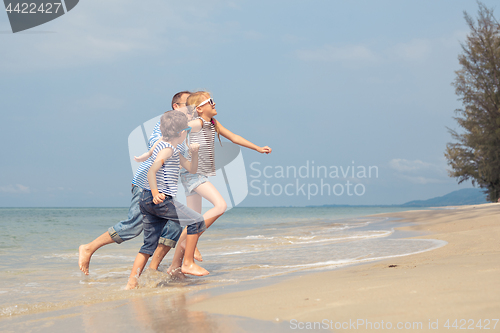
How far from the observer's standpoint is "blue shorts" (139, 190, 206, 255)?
11.5 ft

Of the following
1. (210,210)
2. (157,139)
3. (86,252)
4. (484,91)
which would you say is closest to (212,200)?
(210,210)

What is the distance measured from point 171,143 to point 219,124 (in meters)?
0.92

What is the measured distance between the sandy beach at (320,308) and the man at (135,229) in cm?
89

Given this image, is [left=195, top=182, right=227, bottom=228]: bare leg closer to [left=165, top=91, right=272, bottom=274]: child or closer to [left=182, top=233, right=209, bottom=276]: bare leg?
[left=165, top=91, right=272, bottom=274]: child

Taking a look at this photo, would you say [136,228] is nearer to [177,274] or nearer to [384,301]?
[177,274]

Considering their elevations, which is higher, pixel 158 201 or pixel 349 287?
pixel 158 201

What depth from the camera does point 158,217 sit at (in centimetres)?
366

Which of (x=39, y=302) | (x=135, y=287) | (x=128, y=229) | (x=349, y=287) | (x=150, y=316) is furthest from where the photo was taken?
(x=128, y=229)

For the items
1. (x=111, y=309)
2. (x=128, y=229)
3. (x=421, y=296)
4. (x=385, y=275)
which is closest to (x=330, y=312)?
(x=421, y=296)

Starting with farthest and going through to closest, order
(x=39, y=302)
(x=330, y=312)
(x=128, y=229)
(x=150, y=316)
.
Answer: (x=128, y=229), (x=39, y=302), (x=150, y=316), (x=330, y=312)

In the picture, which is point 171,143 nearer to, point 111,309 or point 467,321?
point 111,309

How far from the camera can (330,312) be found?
6.86 feet

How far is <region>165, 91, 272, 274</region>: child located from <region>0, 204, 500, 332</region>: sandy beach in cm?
105

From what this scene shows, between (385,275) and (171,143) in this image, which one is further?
(171,143)
